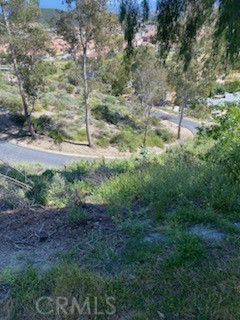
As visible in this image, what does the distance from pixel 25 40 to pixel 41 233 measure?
65.0ft

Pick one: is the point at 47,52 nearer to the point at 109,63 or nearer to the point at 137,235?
the point at 109,63

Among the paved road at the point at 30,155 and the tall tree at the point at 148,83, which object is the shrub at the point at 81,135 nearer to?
the paved road at the point at 30,155

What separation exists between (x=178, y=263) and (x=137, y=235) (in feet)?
2.41

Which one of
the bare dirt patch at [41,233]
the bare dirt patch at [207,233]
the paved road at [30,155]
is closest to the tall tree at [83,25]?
the paved road at [30,155]

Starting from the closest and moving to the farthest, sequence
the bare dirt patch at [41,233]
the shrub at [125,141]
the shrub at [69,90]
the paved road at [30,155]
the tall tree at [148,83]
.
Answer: the bare dirt patch at [41,233], the paved road at [30,155], the shrub at [125,141], the tall tree at [148,83], the shrub at [69,90]

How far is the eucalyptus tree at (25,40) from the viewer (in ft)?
66.6

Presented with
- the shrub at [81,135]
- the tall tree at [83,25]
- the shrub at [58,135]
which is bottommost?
the shrub at [81,135]

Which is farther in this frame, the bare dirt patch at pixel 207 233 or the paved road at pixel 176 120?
the paved road at pixel 176 120

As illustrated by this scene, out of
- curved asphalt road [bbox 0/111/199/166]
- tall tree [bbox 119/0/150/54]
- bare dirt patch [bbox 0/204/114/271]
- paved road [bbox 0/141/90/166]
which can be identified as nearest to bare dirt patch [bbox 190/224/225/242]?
bare dirt patch [bbox 0/204/114/271]

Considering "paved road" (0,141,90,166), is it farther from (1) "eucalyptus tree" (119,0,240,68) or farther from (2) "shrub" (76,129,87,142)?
(1) "eucalyptus tree" (119,0,240,68)

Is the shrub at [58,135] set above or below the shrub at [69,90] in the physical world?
below

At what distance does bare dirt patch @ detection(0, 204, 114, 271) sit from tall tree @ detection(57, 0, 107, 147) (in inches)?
699

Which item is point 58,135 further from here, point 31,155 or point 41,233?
point 41,233

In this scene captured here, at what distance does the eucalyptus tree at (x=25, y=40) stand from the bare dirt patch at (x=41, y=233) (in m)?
16.5
